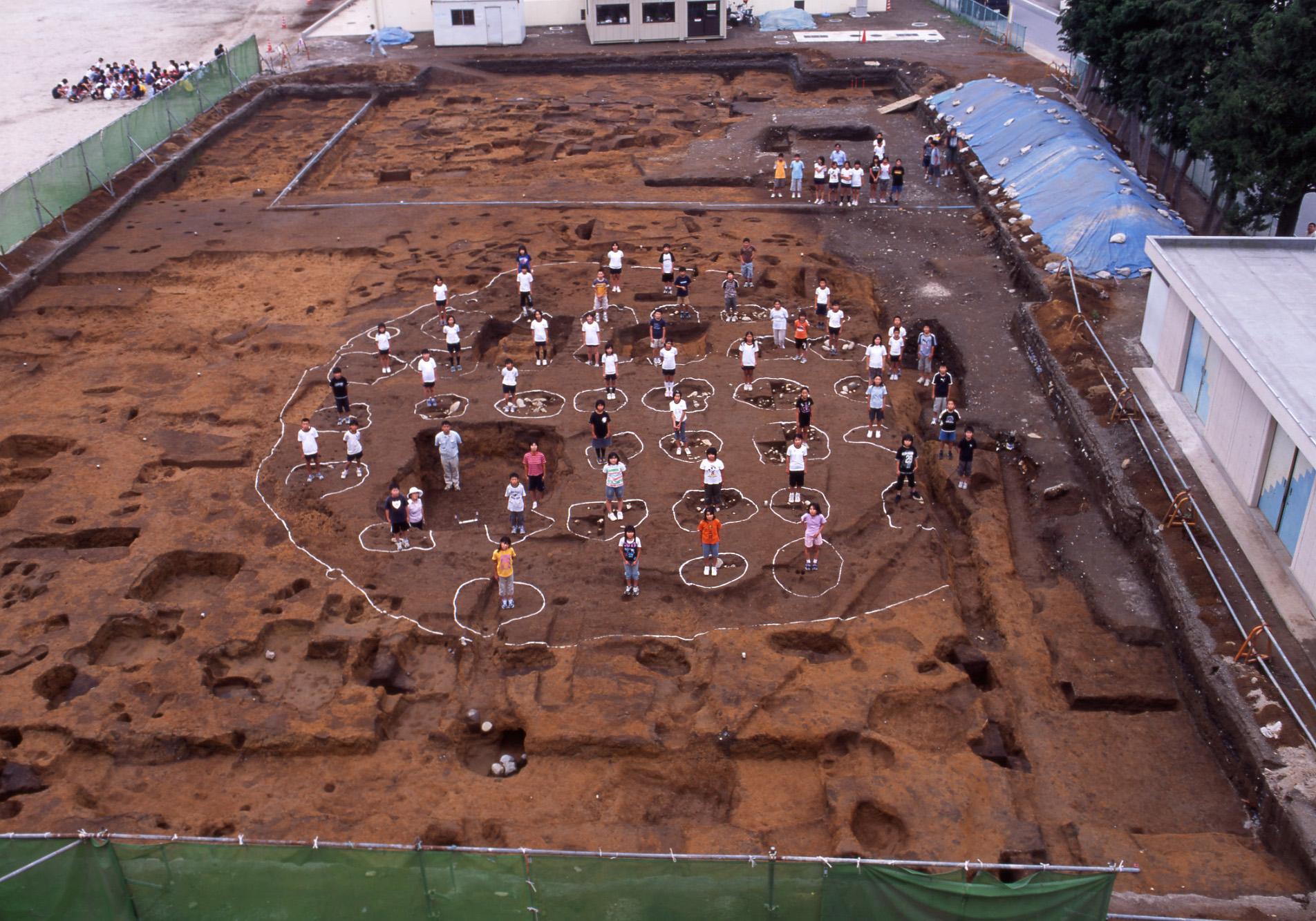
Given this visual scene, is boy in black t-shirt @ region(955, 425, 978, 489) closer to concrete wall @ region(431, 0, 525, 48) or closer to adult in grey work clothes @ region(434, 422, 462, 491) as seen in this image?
adult in grey work clothes @ region(434, 422, 462, 491)

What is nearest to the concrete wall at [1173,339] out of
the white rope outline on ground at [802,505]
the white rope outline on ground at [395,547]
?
the white rope outline on ground at [802,505]

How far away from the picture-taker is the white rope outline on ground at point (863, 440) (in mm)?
22312

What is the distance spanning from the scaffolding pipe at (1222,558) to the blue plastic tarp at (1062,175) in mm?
4490

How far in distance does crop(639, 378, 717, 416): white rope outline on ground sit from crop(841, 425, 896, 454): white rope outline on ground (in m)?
3.01

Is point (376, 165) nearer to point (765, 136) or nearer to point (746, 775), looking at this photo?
point (765, 136)

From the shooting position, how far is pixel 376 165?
134 ft

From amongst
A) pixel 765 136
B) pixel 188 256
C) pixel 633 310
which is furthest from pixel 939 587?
pixel 765 136

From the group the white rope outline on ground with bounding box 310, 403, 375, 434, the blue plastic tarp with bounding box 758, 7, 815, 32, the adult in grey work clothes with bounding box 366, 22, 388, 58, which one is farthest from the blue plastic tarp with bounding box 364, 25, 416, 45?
the white rope outline on ground with bounding box 310, 403, 375, 434

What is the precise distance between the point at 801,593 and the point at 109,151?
30.0 meters

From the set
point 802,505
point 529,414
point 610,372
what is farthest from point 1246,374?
point 529,414

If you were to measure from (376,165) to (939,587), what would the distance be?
2925cm

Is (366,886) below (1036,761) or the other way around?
the other way around

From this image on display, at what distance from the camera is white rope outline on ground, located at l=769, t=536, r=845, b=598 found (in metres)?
18.4

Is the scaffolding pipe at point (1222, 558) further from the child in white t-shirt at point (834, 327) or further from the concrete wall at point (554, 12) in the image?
the concrete wall at point (554, 12)
